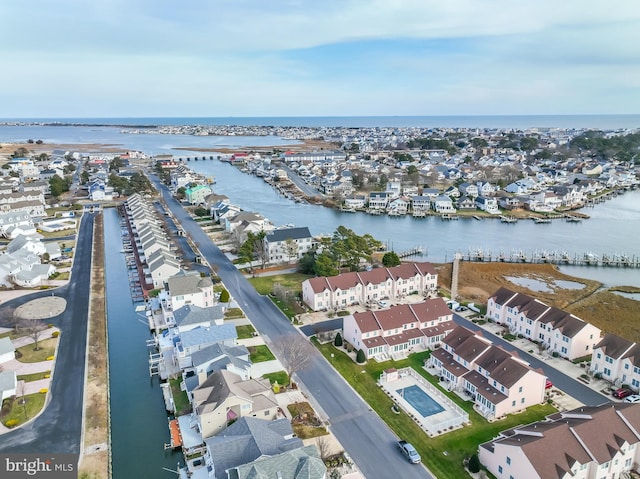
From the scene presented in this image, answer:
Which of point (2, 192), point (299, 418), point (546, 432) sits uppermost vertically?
point (2, 192)

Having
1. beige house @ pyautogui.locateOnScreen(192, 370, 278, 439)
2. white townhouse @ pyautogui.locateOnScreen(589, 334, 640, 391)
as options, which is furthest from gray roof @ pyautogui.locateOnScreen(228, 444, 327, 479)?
white townhouse @ pyautogui.locateOnScreen(589, 334, 640, 391)

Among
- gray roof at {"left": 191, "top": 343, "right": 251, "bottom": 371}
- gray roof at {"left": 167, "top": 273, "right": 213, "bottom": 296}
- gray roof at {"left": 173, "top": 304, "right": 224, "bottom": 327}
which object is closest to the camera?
gray roof at {"left": 191, "top": 343, "right": 251, "bottom": 371}

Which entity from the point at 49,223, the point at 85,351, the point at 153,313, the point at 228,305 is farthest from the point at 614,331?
the point at 49,223

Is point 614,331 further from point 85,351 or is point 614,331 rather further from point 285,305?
point 85,351

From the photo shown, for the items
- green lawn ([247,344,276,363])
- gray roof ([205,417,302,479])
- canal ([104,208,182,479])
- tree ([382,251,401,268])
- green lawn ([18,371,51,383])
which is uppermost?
tree ([382,251,401,268])

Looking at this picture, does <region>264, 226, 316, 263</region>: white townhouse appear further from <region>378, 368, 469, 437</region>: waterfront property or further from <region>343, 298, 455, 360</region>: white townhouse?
<region>378, 368, 469, 437</region>: waterfront property

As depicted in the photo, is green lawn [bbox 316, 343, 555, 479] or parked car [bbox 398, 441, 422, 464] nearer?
parked car [bbox 398, 441, 422, 464]

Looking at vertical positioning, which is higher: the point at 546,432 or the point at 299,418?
the point at 546,432

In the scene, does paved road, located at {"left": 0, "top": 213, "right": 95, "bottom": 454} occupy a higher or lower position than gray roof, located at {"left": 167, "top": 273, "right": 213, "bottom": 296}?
lower

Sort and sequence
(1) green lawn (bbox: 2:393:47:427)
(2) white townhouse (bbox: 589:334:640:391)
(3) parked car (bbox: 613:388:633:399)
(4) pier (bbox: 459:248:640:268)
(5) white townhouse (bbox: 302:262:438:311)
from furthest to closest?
(4) pier (bbox: 459:248:640:268) < (5) white townhouse (bbox: 302:262:438:311) < (2) white townhouse (bbox: 589:334:640:391) < (3) parked car (bbox: 613:388:633:399) < (1) green lawn (bbox: 2:393:47:427)
